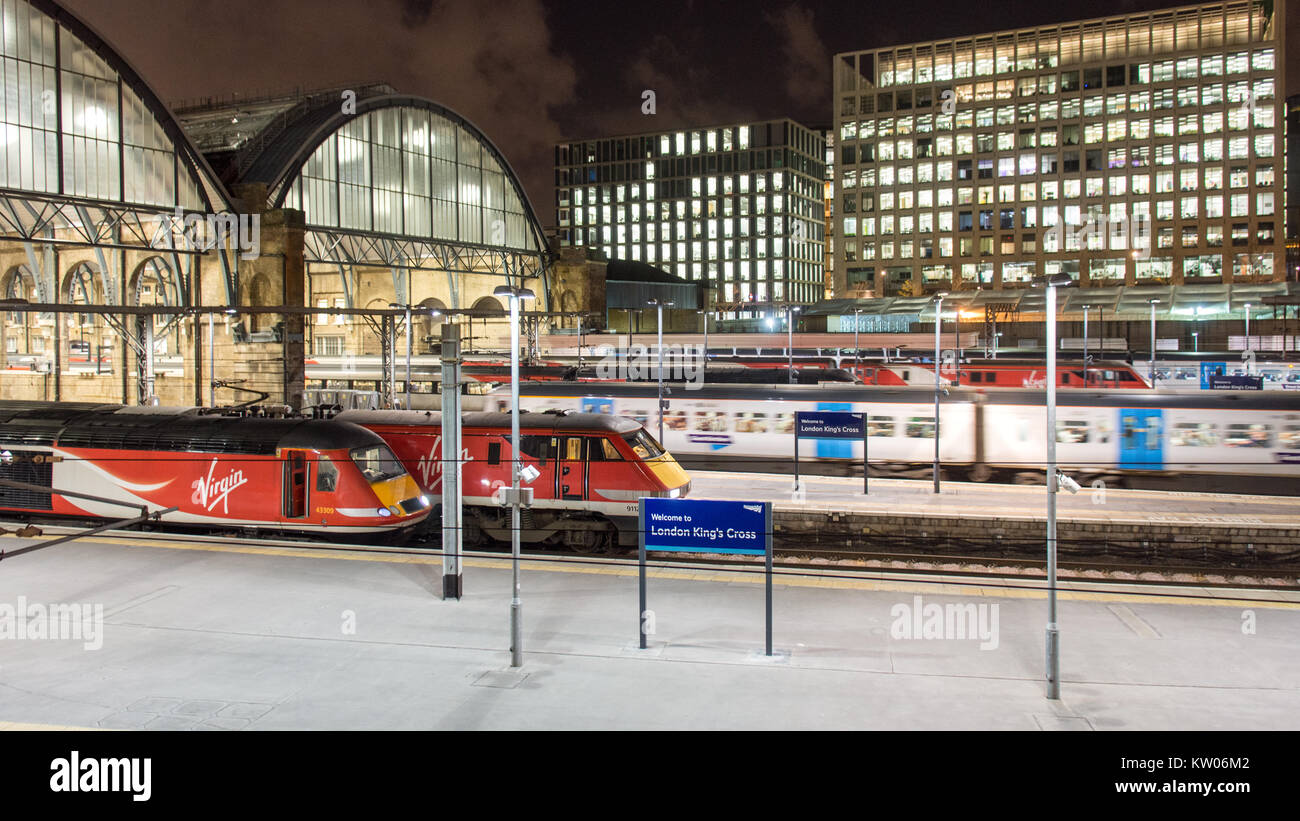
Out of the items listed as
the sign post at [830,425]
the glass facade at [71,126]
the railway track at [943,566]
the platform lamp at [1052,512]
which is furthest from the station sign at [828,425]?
the glass facade at [71,126]

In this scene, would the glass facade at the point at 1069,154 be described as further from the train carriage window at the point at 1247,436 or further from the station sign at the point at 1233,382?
the train carriage window at the point at 1247,436

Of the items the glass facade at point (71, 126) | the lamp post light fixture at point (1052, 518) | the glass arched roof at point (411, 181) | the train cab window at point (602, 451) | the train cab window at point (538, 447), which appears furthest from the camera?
the glass arched roof at point (411, 181)

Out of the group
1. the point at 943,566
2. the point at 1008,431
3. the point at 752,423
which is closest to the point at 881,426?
the point at 1008,431

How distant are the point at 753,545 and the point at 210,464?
12.6 meters

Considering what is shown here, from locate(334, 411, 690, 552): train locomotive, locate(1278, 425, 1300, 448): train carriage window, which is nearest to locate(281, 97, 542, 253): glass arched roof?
locate(334, 411, 690, 552): train locomotive

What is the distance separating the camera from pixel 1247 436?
28406 mm

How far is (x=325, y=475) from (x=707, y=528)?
379 inches

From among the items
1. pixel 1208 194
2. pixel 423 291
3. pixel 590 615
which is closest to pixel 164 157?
pixel 423 291

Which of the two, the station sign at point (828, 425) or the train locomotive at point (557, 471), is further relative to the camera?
the station sign at point (828, 425)

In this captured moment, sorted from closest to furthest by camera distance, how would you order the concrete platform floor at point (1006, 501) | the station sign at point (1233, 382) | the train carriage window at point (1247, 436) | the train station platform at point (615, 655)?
1. the train station platform at point (615, 655)
2. the concrete platform floor at point (1006, 501)
3. the train carriage window at point (1247, 436)
4. the station sign at point (1233, 382)

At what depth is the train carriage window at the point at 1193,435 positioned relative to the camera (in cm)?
2852

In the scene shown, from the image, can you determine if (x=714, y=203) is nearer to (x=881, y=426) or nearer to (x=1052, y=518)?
(x=881, y=426)

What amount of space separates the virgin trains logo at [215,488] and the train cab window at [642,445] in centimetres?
797

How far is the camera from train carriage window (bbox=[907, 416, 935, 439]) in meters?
30.8
